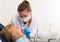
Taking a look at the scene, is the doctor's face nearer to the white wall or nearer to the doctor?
the doctor

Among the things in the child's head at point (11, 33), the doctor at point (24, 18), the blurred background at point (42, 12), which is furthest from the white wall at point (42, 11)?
the child's head at point (11, 33)

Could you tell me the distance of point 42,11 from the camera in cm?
340

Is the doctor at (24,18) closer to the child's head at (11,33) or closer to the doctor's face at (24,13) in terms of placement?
the doctor's face at (24,13)

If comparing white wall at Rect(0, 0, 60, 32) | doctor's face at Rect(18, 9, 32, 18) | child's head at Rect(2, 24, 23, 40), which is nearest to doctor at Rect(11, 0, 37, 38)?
doctor's face at Rect(18, 9, 32, 18)

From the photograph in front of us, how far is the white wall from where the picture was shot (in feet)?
10.9

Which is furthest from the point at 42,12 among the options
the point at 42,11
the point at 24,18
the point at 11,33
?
the point at 11,33

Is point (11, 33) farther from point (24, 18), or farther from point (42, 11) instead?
point (42, 11)

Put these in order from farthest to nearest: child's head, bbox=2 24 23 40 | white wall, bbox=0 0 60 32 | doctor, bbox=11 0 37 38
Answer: white wall, bbox=0 0 60 32 → doctor, bbox=11 0 37 38 → child's head, bbox=2 24 23 40

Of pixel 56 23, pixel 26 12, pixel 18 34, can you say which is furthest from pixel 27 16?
pixel 56 23

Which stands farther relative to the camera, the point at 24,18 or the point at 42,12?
the point at 42,12

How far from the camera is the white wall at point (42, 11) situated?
10.9 feet

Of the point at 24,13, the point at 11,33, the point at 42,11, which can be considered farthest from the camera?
the point at 42,11

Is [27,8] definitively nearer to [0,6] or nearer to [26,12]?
[26,12]

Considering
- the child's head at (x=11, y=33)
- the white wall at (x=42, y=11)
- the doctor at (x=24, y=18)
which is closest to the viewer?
the child's head at (x=11, y=33)
